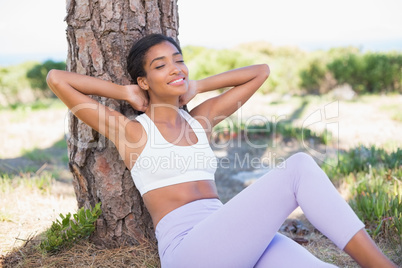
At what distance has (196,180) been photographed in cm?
226

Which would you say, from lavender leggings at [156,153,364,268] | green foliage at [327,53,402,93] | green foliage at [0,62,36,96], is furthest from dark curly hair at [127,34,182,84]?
green foliage at [0,62,36,96]

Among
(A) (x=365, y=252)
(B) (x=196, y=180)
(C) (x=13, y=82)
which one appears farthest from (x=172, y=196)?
(C) (x=13, y=82)

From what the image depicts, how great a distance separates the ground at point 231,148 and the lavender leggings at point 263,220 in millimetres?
921

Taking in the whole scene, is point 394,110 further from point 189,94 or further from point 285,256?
point 285,256

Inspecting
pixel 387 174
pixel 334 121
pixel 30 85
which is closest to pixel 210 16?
pixel 30 85

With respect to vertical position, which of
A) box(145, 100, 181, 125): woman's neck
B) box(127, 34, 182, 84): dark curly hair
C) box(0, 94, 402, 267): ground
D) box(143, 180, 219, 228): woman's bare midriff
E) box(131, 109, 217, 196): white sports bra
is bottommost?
box(0, 94, 402, 267): ground

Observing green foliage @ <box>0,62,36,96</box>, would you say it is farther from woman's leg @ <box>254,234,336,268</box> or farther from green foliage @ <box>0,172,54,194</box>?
woman's leg @ <box>254,234,336,268</box>

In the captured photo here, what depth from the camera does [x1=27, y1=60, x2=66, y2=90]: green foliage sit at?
41.0 ft

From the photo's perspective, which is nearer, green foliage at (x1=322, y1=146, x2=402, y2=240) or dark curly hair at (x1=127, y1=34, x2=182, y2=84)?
Result: dark curly hair at (x1=127, y1=34, x2=182, y2=84)

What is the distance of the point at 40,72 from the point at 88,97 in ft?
37.5

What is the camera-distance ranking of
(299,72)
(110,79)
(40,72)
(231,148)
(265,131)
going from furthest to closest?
(40,72)
(299,72)
(265,131)
(231,148)
(110,79)

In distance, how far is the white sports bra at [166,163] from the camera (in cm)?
222

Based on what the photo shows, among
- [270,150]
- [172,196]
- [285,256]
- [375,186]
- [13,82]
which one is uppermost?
[13,82]

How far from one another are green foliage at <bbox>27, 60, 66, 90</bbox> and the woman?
1093cm
